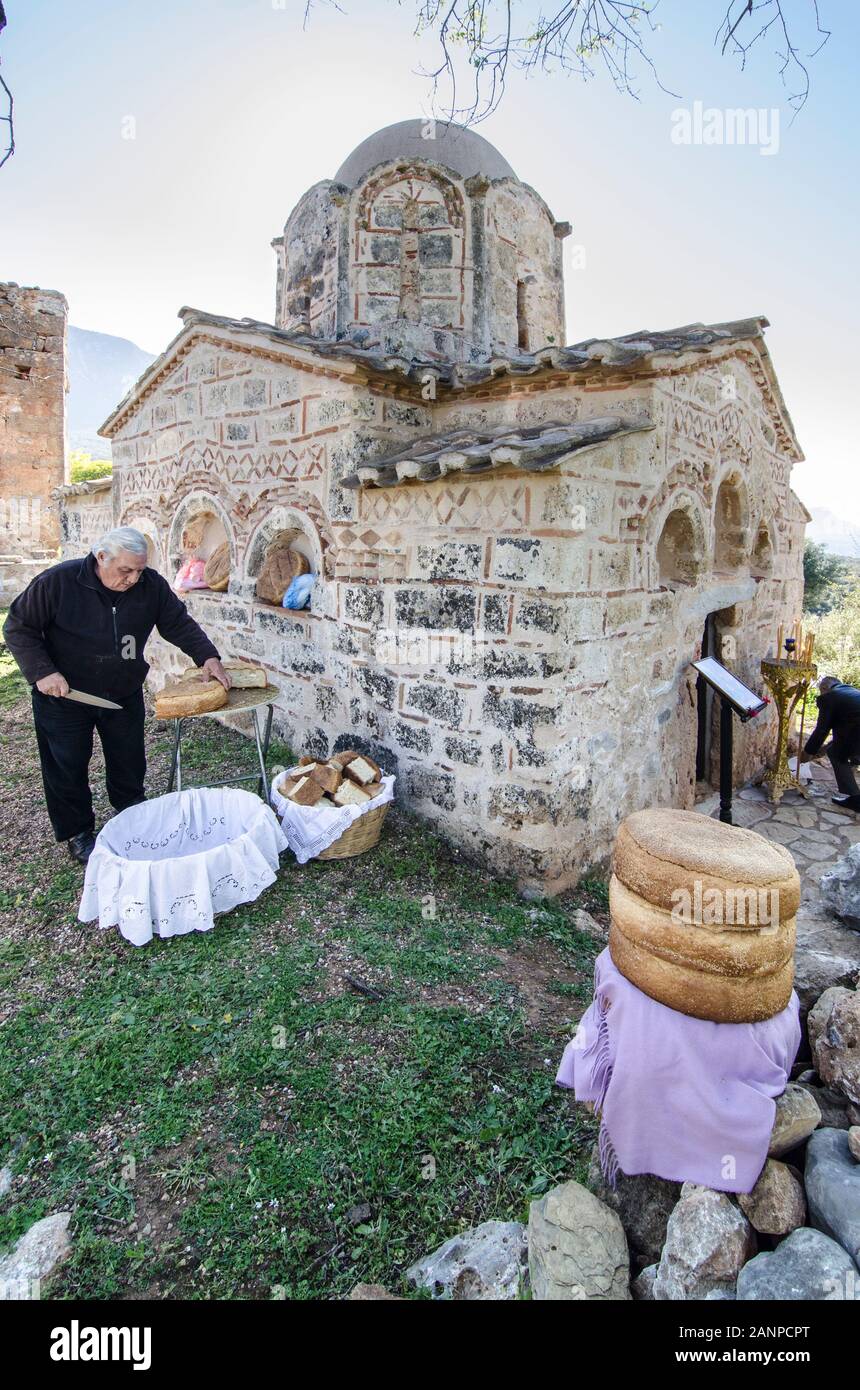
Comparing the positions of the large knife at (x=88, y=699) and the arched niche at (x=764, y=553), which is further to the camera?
the arched niche at (x=764, y=553)

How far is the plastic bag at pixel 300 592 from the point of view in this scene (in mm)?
5781

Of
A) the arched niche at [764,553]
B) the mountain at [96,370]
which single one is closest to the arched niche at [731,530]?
the arched niche at [764,553]

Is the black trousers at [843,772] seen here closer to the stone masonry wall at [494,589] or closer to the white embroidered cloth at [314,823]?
the stone masonry wall at [494,589]

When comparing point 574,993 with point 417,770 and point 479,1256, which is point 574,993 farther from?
point 417,770

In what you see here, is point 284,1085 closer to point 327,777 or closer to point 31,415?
point 327,777

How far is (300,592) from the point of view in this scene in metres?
5.82

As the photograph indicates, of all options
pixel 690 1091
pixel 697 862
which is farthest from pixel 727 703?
pixel 690 1091

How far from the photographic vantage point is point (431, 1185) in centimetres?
231

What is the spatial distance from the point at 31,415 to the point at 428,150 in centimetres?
1047

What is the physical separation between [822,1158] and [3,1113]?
2.77 metres

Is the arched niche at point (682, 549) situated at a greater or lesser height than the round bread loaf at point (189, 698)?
greater

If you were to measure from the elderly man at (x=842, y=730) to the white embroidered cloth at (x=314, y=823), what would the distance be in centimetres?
503
